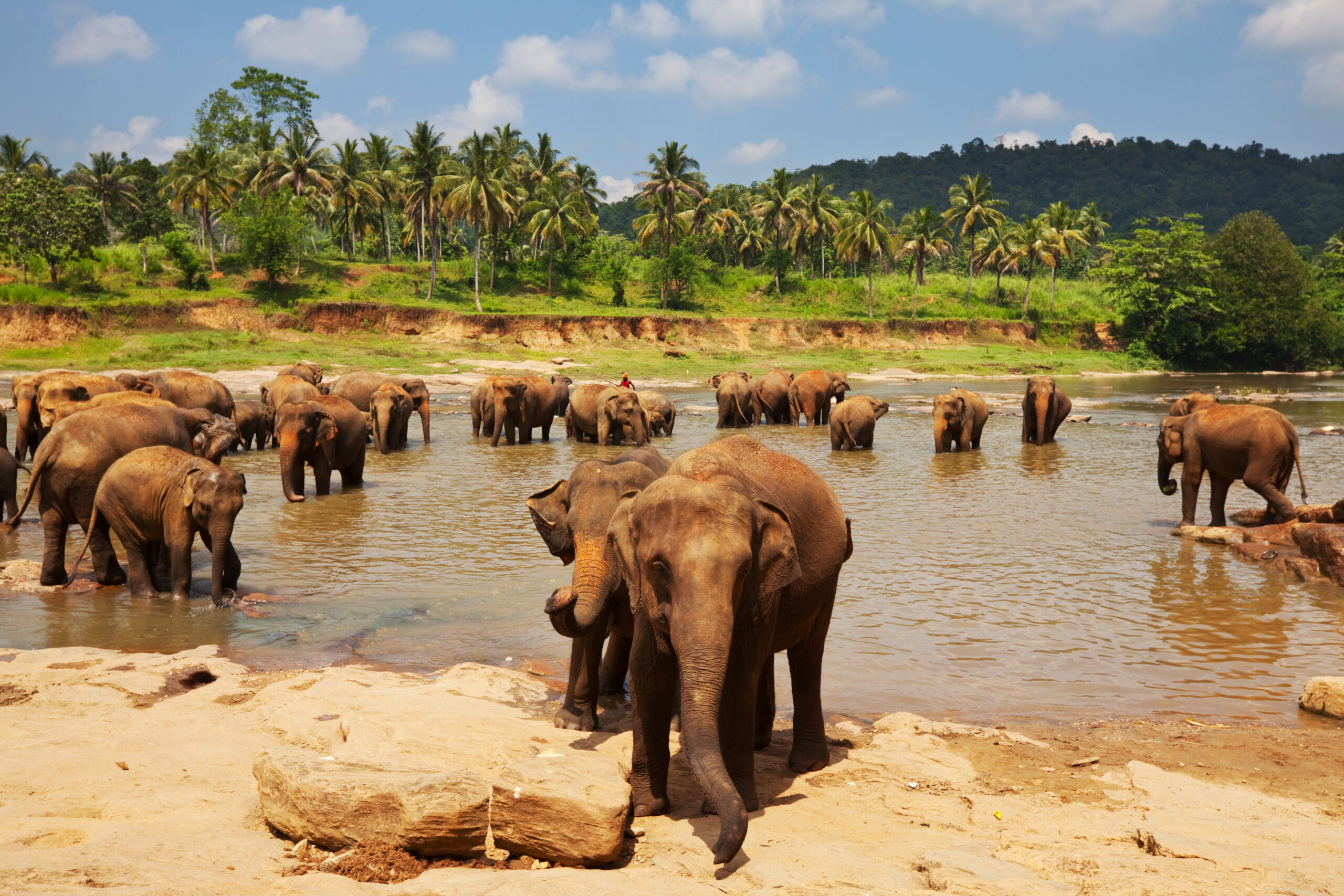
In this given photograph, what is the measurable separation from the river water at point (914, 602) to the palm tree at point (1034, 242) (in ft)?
200

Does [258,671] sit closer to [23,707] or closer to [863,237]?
[23,707]

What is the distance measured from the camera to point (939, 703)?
303 inches

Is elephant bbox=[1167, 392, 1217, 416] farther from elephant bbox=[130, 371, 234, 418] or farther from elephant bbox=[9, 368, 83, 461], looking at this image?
elephant bbox=[9, 368, 83, 461]

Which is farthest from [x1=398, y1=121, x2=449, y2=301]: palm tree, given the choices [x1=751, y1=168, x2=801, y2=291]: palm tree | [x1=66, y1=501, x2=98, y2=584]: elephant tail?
[x1=66, y1=501, x2=98, y2=584]: elephant tail

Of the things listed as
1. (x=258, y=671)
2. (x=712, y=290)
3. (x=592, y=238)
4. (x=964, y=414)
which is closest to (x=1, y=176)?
(x=592, y=238)

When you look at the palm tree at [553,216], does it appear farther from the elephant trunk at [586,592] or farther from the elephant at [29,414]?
the elephant trunk at [586,592]

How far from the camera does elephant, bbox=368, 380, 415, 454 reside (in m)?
22.8

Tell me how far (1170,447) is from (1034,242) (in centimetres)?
6855

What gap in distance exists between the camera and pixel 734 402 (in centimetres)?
3081

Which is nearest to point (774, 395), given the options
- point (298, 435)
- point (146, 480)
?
point (298, 435)

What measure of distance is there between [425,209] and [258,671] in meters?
65.1

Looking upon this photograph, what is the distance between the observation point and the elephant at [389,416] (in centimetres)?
2275

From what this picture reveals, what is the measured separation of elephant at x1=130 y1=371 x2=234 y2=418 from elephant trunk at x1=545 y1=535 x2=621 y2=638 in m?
17.4

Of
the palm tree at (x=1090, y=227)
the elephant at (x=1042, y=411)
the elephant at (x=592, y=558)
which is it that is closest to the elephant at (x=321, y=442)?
the elephant at (x=592, y=558)
